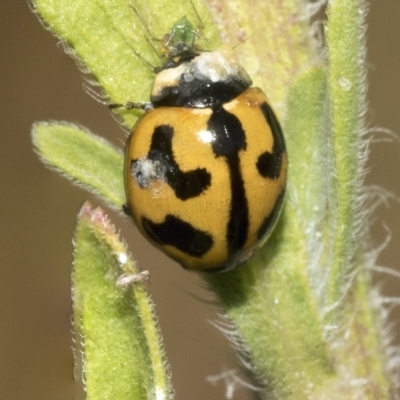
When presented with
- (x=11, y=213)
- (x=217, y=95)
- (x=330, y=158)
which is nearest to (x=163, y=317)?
(x=11, y=213)

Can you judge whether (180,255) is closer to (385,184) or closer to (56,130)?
(56,130)

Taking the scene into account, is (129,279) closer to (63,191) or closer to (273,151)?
(273,151)

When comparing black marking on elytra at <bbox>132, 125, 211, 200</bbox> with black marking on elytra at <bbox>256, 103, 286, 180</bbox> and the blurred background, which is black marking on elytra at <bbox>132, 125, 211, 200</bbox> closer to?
black marking on elytra at <bbox>256, 103, 286, 180</bbox>

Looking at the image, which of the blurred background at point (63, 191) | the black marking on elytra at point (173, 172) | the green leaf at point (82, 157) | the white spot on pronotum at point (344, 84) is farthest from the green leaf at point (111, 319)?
the blurred background at point (63, 191)

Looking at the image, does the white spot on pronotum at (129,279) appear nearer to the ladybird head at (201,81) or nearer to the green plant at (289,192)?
the green plant at (289,192)

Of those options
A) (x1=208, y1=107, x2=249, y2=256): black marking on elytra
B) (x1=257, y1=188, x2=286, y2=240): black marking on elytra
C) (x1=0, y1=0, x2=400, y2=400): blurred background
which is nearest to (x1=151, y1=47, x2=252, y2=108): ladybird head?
(x1=208, y1=107, x2=249, y2=256): black marking on elytra

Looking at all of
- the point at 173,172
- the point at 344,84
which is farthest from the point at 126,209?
the point at 344,84

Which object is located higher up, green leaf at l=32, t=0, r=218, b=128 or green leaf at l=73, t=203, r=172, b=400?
green leaf at l=32, t=0, r=218, b=128
